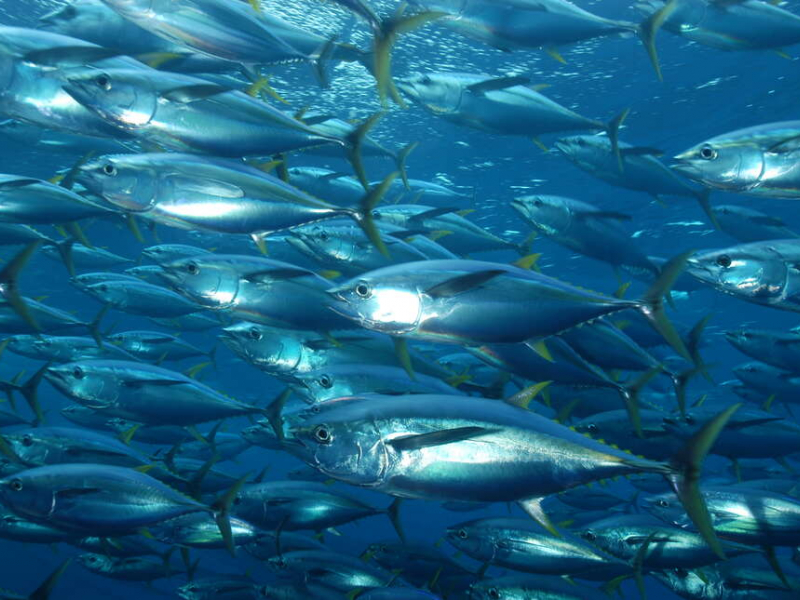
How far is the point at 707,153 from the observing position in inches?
123

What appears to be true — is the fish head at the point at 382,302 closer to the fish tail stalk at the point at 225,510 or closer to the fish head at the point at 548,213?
the fish tail stalk at the point at 225,510

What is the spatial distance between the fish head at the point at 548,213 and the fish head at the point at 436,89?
109 cm

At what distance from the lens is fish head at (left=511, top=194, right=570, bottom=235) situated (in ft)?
15.6

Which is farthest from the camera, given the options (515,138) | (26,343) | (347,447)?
(515,138)

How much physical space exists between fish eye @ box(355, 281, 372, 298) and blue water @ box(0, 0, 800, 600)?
5238 mm

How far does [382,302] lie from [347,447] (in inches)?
28.1

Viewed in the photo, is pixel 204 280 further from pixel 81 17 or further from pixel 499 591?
pixel 499 591

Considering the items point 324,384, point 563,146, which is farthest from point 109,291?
point 563,146

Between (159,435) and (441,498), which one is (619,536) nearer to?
(441,498)

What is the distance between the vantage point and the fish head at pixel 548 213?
15.6 ft

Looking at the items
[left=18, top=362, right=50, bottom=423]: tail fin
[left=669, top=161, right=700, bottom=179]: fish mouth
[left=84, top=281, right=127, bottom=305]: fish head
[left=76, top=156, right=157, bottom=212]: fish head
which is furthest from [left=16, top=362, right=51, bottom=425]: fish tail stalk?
[left=669, top=161, right=700, bottom=179]: fish mouth

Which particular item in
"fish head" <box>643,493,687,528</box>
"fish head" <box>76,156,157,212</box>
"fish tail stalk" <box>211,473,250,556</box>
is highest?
"fish head" <box>76,156,157,212</box>

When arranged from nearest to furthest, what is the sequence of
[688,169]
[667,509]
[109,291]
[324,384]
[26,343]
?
[688,169] < [324,384] < [667,509] < [109,291] < [26,343]

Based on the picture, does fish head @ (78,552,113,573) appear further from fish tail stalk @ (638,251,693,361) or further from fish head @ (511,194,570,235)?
fish tail stalk @ (638,251,693,361)
